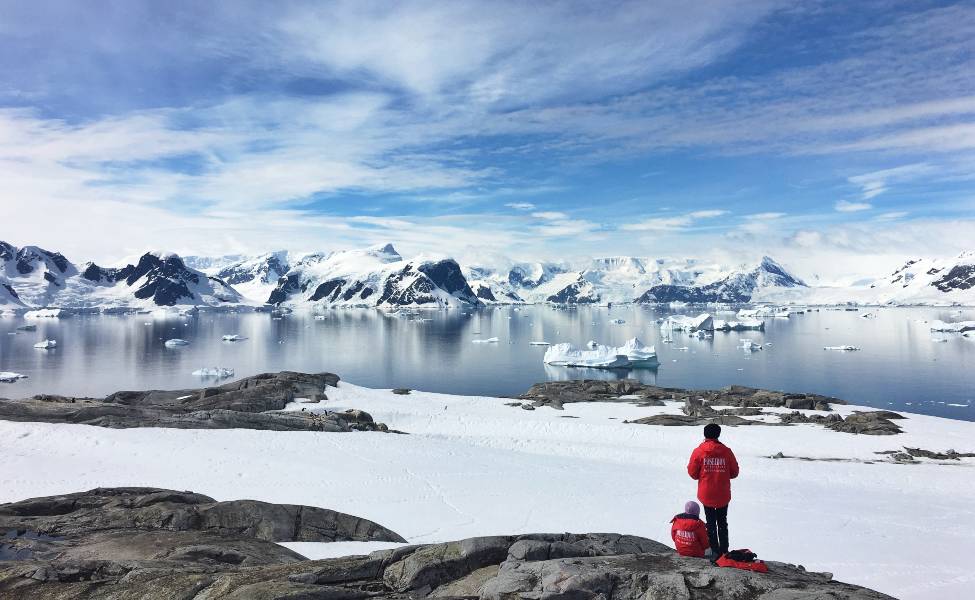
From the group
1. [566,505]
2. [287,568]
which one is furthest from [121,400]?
[287,568]

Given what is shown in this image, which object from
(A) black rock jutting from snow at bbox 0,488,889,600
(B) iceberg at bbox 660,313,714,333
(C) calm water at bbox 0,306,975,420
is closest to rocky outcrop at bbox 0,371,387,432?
(A) black rock jutting from snow at bbox 0,488,889,600

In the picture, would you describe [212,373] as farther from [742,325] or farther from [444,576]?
[742,325]

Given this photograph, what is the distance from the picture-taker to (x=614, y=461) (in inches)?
994

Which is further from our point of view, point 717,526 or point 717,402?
point 717,402

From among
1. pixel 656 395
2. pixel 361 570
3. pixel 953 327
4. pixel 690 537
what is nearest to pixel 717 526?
pixel 690 537

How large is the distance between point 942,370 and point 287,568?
82124mm

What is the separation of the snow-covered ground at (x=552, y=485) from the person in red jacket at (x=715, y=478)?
4483mm

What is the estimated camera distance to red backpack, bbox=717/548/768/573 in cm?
721

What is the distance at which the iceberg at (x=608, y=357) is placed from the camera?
7581cm

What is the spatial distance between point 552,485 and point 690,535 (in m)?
11.4

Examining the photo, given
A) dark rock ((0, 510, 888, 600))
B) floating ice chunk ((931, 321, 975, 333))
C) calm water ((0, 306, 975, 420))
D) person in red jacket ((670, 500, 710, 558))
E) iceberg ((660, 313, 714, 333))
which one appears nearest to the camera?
dark rock ((0, 510, 888, 600))

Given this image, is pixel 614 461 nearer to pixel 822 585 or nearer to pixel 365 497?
pixel 365 497

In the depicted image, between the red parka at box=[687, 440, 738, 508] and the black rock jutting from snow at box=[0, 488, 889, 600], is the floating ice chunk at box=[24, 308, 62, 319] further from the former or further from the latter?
the red parka at box=[687, 440, 738, 508]

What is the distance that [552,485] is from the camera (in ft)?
62.5
